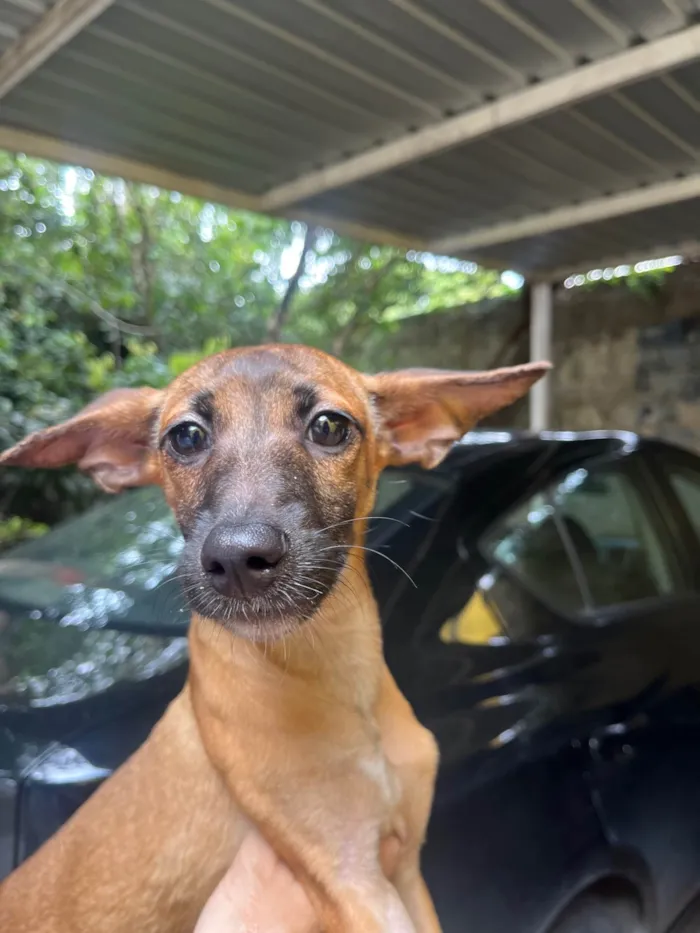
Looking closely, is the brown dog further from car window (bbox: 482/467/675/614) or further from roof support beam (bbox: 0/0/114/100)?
roof support beam (bbox: 0/0/114/100)

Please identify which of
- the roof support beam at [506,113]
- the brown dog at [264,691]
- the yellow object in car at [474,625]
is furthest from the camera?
the roof support beam at [506,113]

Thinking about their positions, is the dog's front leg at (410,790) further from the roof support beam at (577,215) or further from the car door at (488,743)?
the roof support beam at (577,215)

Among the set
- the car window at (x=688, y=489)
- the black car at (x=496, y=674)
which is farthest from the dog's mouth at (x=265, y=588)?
the car window at (x=688, y=489)

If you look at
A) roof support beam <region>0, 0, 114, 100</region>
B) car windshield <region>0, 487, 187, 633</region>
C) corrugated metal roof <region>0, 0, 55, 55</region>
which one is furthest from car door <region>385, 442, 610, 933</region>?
corrugated metal roof <region>0, 0, 55, 55</region>

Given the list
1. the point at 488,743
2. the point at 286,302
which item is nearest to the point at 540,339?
the point at 286,302

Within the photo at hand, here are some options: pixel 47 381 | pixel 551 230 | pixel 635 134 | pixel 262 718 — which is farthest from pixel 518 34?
pixel 47 381

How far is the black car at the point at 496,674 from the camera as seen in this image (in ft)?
5.32

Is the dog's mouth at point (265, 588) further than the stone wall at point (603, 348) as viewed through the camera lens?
No

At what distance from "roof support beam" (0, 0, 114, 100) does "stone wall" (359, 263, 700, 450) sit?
297cm

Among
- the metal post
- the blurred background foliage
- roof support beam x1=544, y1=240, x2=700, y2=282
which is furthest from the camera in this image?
the metal post

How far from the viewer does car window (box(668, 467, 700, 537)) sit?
286 centimetres

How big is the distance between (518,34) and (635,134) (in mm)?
979

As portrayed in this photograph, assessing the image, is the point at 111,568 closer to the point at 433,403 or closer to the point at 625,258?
the point at 433,403

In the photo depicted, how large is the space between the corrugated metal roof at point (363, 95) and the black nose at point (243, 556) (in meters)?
1.82
